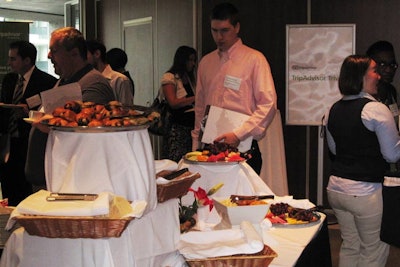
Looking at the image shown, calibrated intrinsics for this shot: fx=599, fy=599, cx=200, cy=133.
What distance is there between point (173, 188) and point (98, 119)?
330mm

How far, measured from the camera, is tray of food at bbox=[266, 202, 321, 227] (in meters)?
2.38

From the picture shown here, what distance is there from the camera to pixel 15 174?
15.5 ft

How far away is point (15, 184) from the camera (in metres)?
4.72

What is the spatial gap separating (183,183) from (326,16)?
12.6 ft

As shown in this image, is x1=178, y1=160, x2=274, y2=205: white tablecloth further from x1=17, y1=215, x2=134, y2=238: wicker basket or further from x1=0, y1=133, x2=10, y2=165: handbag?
x1=0, y1=133, x2=10, y2=165: handbag

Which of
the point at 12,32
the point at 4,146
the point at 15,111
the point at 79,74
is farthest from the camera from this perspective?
the point at 12,32

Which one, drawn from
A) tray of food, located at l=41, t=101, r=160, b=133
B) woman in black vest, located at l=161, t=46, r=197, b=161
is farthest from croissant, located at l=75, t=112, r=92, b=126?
woman in black vest, located at l=161, t=46, r=197, b=161

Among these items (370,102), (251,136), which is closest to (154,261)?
(251,136)

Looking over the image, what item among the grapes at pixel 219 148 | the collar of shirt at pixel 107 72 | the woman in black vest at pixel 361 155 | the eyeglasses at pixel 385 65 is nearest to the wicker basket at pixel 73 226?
the grapes at pixel 219 148

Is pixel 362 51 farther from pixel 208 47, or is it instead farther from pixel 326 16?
pixel 208 47

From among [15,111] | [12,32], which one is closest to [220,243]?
[15,111]

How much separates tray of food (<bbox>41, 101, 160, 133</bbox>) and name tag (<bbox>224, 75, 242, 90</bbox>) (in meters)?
1.49

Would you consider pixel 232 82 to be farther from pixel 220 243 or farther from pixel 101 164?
pixel 101 164

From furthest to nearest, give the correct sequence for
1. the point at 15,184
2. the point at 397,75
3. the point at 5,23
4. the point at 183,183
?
the point at 5,23
the point at 397,75
the point at 15,184
the point at 183,183
